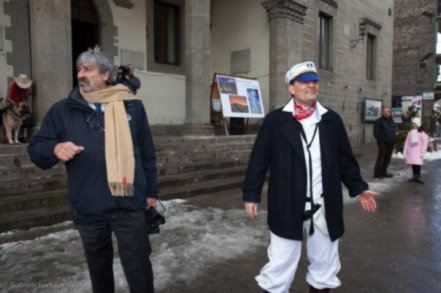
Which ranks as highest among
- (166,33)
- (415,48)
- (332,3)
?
(415,48)

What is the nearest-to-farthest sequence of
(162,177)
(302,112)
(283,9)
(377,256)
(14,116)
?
(302,112) < (377,256) < (14,116) < (162,177) < (283,9)

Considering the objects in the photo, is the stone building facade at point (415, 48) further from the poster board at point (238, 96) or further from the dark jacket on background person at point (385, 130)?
the poster board at point (238, 96)

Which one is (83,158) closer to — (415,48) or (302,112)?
(302,112)

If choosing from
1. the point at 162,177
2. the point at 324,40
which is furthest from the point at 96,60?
the point at 324,40

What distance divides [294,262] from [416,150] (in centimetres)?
736

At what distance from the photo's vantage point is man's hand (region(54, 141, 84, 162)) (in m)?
2.11

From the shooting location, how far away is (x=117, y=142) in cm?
227

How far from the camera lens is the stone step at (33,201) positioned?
474cm

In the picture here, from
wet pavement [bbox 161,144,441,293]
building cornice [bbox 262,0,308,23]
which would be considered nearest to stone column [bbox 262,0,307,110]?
building cornice [bbox 262,0,308,23]

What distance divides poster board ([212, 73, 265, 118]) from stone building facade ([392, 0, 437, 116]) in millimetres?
22632

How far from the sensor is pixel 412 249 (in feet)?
13.8

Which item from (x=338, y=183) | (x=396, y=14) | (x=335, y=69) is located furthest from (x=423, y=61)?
(x=338, y=183)

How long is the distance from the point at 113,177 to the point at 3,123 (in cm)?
558

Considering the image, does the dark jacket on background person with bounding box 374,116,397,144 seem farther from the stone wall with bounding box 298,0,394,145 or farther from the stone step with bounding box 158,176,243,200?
the stone wall with bounding box 298,0,394,145
